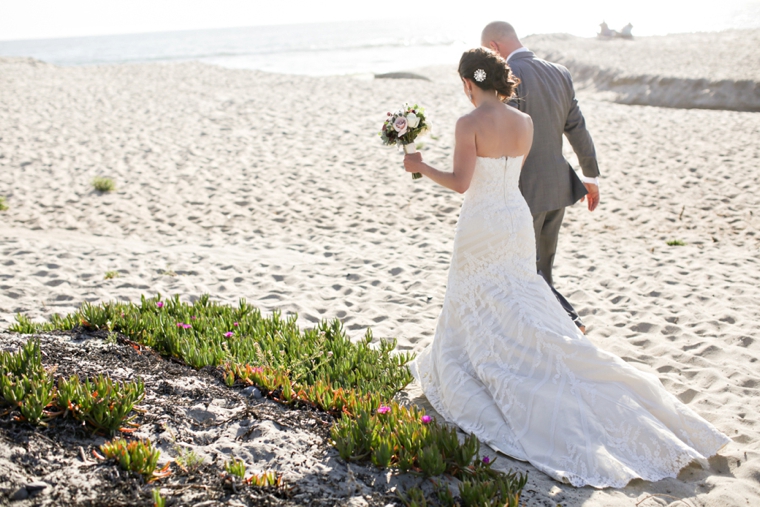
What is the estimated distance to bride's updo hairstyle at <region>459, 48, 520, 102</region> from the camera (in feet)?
12.3

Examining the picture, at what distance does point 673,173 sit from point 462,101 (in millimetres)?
7015

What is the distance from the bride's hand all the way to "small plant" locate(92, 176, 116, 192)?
745 centimetres

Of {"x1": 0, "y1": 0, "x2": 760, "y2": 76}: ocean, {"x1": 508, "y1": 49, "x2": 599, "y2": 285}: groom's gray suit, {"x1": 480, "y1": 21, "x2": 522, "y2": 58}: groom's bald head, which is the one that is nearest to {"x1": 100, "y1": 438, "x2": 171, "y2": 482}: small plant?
{"x1": 508, "y1": 49, "x2": 599, "y2": 285}: groom's gray suit

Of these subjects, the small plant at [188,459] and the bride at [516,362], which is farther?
the bride at [516,362]

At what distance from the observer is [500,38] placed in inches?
186

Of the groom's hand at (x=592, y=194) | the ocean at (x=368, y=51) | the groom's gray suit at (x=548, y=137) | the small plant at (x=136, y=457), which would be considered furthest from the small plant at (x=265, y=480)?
the ocean at (x=368, y=51)

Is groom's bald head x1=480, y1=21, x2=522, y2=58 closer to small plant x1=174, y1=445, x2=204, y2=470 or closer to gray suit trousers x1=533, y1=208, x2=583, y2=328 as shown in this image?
gray suit trousers x1=533, y1=208, x2=583, y2=328

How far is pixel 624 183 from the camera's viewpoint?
391 inches

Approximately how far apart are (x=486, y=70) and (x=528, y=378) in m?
1.87

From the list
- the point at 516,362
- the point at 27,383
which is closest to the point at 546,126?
the point at 516,362

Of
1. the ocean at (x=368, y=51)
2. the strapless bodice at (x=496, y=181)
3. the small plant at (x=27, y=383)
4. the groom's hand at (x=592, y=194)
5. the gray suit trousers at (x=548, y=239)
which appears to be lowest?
the small plant at (x=27, y=383)

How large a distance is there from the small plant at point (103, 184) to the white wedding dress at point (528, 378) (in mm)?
7466

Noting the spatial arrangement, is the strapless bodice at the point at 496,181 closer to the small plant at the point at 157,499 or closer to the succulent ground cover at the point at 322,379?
the succulent ground cover at the point at 322,379

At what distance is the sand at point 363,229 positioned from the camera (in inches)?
194
